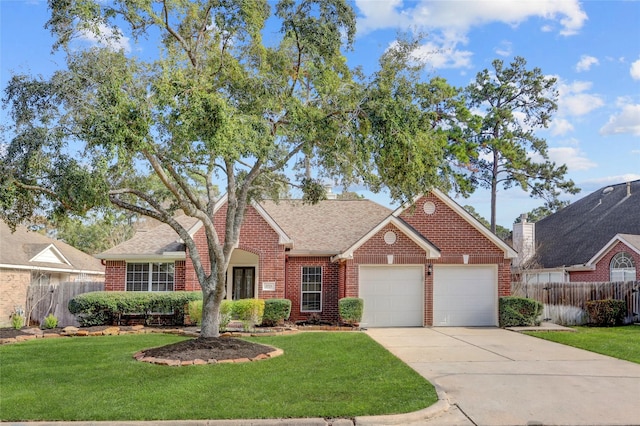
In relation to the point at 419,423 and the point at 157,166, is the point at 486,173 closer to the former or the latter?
the point at 157,166

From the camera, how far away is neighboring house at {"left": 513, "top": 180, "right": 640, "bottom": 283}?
86.1 feet

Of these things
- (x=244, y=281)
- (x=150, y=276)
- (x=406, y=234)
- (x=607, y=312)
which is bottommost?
(x=607, y=312)

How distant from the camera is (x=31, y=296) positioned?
76.6 ft

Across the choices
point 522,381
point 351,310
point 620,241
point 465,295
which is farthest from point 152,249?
point 620,241

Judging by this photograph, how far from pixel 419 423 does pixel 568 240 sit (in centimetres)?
2731

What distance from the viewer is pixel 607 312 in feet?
72.1

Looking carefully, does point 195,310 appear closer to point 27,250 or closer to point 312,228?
point 312,228

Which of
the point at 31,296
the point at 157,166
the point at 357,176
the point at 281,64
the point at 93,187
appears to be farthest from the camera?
the point at 31,296

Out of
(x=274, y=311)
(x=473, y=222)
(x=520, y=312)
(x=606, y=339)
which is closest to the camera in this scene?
(x=606, y=339)

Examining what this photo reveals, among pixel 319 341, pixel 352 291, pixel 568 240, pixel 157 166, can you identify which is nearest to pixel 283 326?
pixel 352 291

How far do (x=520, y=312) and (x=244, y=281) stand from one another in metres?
11.3

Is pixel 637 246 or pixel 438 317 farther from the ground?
pixel 637 246

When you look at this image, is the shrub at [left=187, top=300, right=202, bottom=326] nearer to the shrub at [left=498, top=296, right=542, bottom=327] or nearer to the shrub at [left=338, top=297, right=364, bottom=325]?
the shrub at [left=338, top=297, right=364, bottom=325]

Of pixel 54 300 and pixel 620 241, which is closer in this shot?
pixel 54 300
